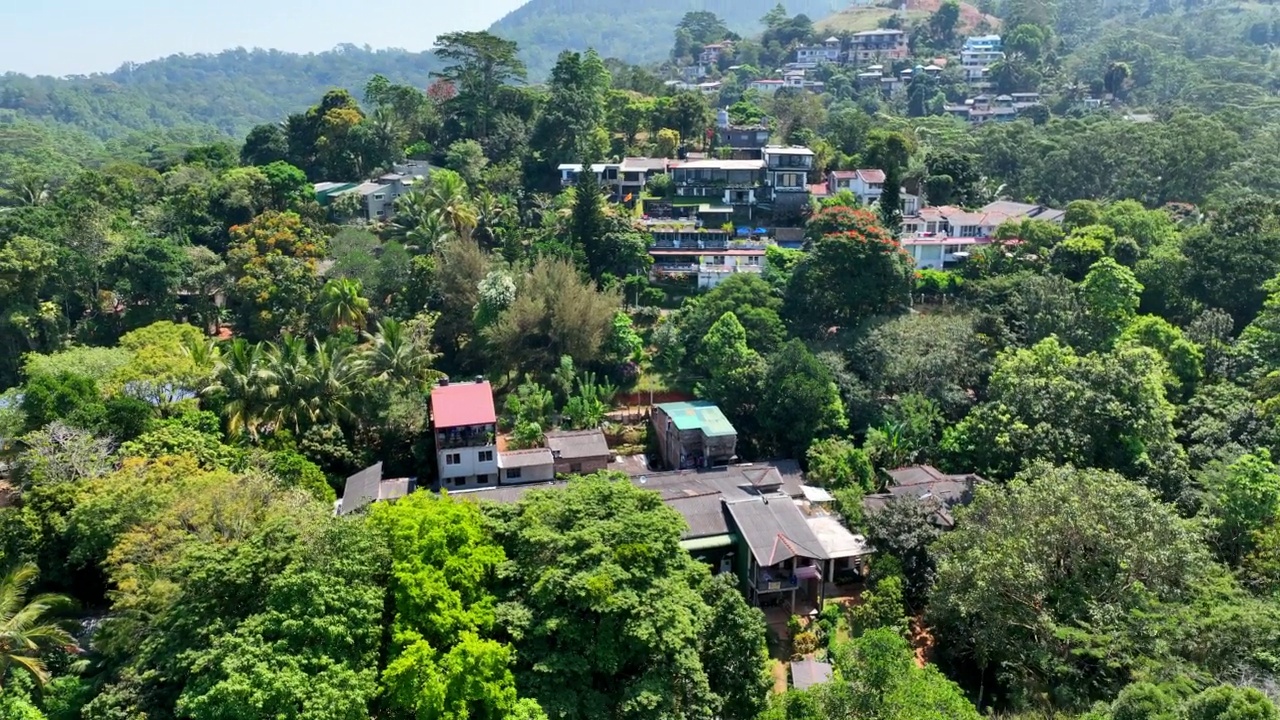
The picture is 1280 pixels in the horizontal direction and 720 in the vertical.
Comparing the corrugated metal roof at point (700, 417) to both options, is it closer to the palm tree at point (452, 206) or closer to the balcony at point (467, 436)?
the balcony at point (467, 436)

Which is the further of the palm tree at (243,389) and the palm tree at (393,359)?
the palm tree at (393,359)

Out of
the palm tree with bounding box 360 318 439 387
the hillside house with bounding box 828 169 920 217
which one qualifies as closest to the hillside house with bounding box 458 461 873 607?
the palm tree with bounding box 360 318 439 387

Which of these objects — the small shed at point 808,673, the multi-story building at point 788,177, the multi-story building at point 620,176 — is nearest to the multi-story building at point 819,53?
the multi-story building at point 788,177

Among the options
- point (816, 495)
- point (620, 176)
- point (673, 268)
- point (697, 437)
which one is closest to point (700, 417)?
point (697, 437)

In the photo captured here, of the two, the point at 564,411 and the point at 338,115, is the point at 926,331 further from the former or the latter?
the point at 338,115

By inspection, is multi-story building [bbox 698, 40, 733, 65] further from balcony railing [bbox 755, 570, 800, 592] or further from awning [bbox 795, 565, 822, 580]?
balcony railing [bbox 755, 570, 800, 592]

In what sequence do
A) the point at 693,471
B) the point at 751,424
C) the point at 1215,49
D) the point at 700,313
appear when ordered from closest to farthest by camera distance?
the point at 693,471 → the point at 751,424 → the point at 700,313 → the point at 1215,49

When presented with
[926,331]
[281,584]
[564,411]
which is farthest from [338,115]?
[281,584]
